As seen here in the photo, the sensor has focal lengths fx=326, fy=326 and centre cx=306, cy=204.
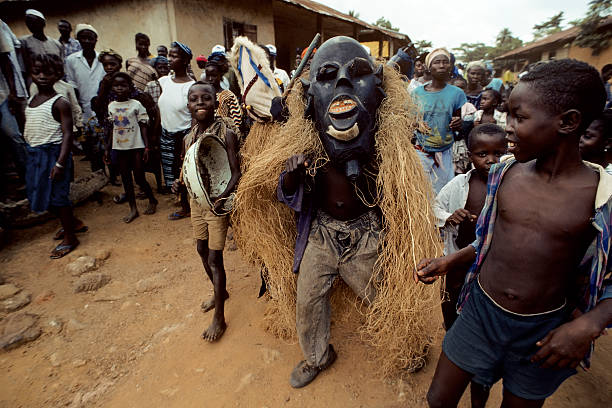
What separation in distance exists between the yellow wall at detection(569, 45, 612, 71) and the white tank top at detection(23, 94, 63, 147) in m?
20.9

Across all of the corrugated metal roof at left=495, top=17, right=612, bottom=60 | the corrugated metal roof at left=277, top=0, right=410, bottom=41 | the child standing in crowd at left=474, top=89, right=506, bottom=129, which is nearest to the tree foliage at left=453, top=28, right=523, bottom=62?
the corrugated metal roof at left=495, top=17, right=612, bottom=60

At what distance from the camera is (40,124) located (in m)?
3.93

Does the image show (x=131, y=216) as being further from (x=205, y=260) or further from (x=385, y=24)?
(x=385, y=24)

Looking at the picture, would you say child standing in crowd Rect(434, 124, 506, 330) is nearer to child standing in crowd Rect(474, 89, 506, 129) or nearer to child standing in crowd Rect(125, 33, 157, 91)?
child standing in crowd Rect(474, 89, 506, 129)

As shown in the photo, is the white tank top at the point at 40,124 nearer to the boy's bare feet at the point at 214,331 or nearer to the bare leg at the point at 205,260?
the bare leg at the point at 205,260

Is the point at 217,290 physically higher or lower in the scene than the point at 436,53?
lower

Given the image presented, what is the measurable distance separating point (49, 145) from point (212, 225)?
2868 millimetres

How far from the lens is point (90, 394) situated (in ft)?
7.68

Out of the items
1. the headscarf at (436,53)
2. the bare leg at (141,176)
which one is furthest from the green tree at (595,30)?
the bare leg at (141,176)

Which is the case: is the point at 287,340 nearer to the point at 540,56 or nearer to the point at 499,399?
the point at 499,399

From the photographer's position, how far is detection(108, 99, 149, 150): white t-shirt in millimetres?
4797

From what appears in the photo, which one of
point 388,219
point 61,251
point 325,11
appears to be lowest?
point 61,251

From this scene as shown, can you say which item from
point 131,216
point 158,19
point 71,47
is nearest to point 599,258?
point 131,216

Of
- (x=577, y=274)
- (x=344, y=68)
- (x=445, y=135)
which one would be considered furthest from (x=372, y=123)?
(x=445, y=135)
